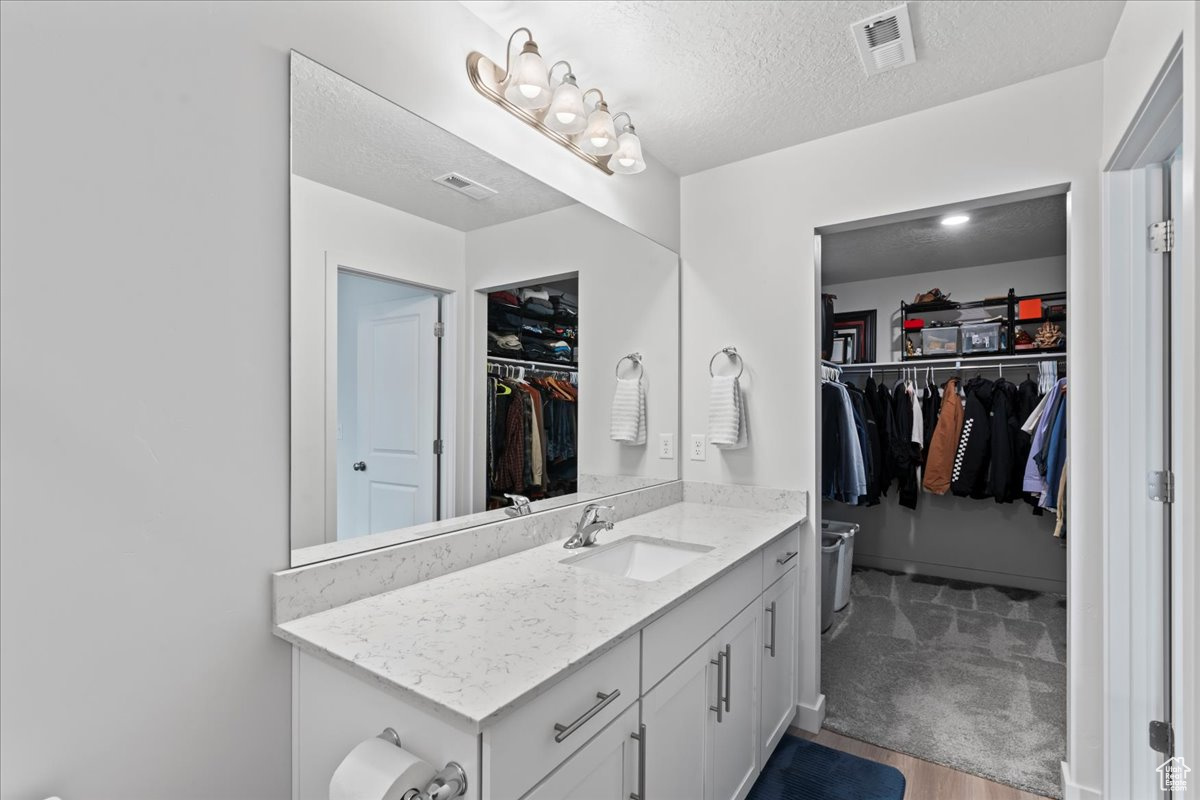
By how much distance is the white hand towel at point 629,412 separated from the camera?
2355 millimetres

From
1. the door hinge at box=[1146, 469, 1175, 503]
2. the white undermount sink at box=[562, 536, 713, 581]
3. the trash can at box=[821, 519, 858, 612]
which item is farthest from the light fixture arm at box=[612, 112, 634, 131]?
the trash can at box=[821, 519, 858, 612]

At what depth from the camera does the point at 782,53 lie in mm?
1803

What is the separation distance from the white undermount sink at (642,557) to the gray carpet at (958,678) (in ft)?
3.57

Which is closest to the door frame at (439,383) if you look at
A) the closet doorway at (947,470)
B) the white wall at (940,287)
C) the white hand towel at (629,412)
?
the white hand towel at (629,412)

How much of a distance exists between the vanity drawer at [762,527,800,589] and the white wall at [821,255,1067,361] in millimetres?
2709

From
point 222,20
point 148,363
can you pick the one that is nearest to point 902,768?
point 148,363

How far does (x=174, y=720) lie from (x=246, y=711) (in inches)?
5.0

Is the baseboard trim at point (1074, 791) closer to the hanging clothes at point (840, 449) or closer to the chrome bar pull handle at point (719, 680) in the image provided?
the chrome bar pull handle at point (719, 680)

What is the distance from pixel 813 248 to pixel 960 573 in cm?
323

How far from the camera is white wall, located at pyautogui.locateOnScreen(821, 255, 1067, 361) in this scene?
4027 mm

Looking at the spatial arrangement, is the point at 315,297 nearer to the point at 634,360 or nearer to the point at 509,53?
the point at 509,53

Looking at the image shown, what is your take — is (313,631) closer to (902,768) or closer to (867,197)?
(902,768)

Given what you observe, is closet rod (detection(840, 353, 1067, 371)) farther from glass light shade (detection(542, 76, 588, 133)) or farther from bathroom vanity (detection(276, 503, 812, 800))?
glass light shade (detection(542, 76, 588, 133))

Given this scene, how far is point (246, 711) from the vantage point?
3.69ft
